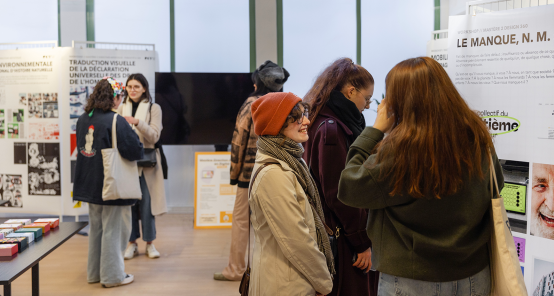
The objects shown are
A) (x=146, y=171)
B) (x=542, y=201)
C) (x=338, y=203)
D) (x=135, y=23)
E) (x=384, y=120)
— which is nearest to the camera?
(x=384, y=120)

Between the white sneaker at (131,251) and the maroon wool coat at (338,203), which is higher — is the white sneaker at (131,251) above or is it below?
below

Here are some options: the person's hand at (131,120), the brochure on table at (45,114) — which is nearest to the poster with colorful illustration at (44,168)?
the brochure on table at (45,114)

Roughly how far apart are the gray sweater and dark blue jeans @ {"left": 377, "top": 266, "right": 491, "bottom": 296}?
0.03m

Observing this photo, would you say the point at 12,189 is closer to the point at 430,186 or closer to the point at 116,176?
the point at 116,176

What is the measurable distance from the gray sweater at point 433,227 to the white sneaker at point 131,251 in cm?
334

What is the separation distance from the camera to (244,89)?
18.0ft

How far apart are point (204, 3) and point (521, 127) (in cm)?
466

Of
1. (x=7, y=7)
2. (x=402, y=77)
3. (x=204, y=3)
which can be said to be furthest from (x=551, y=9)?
(x=7, y=7)

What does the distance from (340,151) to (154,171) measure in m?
2.88

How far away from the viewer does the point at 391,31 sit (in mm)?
6430

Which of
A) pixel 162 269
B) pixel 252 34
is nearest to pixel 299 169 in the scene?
pixel 162 269

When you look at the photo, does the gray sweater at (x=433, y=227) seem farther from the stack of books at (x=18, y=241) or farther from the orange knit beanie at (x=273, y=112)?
the stack of books at (x=18, y=241)

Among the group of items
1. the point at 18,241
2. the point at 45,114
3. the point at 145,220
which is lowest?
the point at 145,220

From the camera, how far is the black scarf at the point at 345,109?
2020 millimetres
